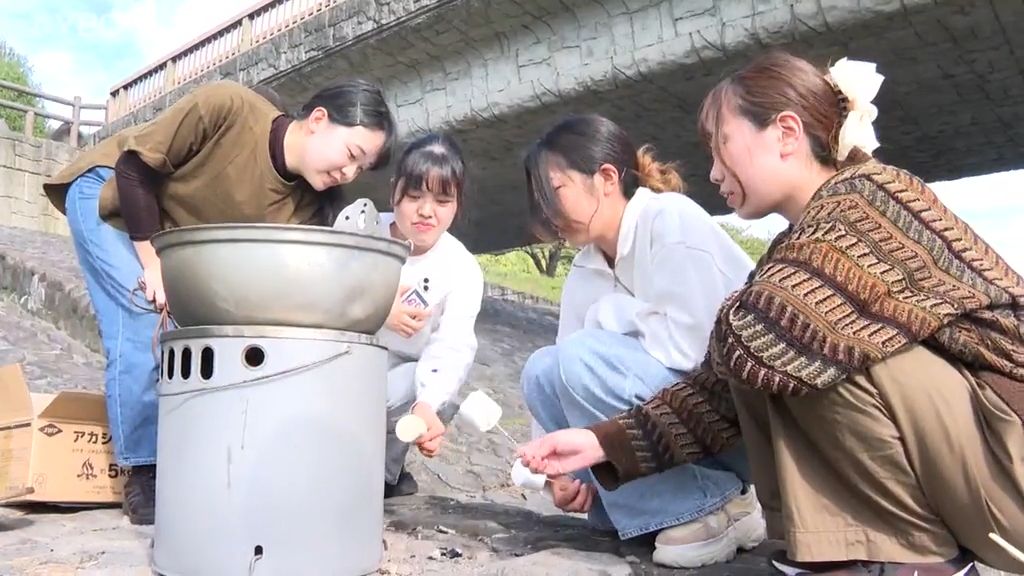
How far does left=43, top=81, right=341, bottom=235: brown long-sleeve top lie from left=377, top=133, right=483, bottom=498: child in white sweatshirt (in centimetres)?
32

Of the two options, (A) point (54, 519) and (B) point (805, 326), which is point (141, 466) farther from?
(B) point (805, 326)

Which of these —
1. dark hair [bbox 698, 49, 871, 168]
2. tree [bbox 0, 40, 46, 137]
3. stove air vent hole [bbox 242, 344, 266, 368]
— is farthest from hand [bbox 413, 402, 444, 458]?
tree [bbox 0, 40, 46, 137]

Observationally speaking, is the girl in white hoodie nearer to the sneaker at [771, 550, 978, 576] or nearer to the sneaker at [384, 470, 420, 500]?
the sneaker at [771, 550, 978, 576]

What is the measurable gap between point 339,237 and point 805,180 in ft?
2.84

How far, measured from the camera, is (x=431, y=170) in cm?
250

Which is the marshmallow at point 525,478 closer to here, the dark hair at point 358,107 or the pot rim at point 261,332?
the pot rim at point 261,332

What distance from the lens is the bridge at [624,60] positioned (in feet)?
17.1

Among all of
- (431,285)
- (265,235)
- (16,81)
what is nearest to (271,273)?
(265,235)

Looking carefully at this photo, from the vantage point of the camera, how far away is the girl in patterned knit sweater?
133cm

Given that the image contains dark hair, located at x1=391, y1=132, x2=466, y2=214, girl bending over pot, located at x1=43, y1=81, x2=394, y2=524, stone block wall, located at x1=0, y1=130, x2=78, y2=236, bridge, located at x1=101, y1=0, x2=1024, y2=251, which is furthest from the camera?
stone block wall, located at x1=0, y1=130, x2=78, y2=236

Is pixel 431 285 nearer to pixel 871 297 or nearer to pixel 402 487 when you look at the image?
pixel 402 487

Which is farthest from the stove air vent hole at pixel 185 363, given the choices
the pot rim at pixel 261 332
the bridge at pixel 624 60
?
the bridge at pixel 624 60

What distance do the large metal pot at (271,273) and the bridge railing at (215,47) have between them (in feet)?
21.7

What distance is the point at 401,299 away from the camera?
2.48m
